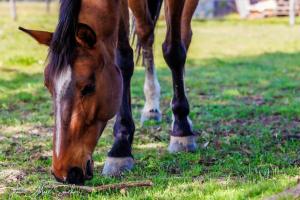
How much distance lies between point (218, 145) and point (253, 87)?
400 centimetres

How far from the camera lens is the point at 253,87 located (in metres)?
8.55

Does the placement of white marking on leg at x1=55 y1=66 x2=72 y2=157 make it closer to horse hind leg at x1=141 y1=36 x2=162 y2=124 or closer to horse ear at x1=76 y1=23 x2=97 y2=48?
horse ear at x1=76 y1=23 x2=97 y2=48

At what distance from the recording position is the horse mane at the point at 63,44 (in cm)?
322

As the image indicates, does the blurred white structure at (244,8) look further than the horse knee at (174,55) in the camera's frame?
Yes

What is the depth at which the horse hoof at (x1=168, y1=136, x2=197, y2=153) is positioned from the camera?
15.0 feet

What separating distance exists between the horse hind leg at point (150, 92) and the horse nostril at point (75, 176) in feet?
9.06

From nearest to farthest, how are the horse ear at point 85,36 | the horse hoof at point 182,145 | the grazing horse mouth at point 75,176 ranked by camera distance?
the grazing horse mouth at point 75,176
the horse ear at point 85,36
the horse hoof at point 182,145

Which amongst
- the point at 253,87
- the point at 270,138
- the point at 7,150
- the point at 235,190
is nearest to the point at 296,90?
the point at 253,87

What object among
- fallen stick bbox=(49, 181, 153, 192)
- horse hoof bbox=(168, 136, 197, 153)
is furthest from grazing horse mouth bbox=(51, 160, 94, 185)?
horse hoof bbox=(168, 136, 197, 153)

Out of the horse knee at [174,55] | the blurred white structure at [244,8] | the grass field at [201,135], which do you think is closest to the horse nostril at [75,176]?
the grass field at [201,135]

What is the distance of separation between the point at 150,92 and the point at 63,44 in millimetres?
2983

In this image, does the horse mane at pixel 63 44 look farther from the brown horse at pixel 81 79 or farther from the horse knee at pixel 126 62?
the horse knee at pixel 126 62

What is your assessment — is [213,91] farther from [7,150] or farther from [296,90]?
[7,150]

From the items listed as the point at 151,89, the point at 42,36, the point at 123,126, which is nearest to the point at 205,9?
the point at 151,89
